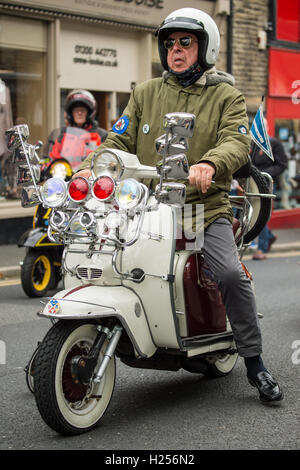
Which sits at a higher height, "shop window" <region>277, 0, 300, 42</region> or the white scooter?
"shop window" <region>277, 0, 300, 42</region>

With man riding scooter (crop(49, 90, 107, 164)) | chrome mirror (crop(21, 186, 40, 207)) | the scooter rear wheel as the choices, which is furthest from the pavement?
chrome mirror (crop(21, 186, 40, 207))

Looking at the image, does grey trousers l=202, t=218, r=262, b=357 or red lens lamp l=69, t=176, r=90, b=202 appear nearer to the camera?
red lens lamp l=69, t=176, r=90, b=202

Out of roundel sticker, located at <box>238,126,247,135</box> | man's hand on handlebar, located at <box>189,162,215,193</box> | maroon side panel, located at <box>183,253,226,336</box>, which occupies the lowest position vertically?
maroon side panel, located at <box>183,253,226,336</box>

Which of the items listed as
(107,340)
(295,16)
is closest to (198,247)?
(107,340)

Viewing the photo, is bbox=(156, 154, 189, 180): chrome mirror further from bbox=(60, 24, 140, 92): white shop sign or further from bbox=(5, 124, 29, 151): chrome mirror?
bbox=(60, 24, 140, 92): white shop sign

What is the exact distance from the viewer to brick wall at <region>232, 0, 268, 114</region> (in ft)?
56.4

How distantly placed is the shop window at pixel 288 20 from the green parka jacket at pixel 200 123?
47.6ft

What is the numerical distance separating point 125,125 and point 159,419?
1.55m

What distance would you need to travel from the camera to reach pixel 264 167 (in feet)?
38.0

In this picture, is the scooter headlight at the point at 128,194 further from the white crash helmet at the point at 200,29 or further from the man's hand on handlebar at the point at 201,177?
the white crash helmet at the point at 200,29

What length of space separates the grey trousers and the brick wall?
12868 mm

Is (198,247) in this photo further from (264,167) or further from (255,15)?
(255,15)

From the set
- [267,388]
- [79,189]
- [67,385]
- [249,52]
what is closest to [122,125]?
[79,189]

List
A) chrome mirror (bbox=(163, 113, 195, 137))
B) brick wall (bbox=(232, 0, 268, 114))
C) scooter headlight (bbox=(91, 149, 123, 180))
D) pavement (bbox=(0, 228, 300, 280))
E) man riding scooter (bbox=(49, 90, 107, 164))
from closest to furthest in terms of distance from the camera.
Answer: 1. chrome mirror (bbox=(163, 113, 195, 137))
2. scooter headlight (bbox=(91, 149, 123, 180))
3. man riding scooter (bbox=(49, 90, 107, 164))
4. pavement (bbox=(0, 228, 300, 280))
5. brick wall (bbox=(232, 0, 268, 114))
